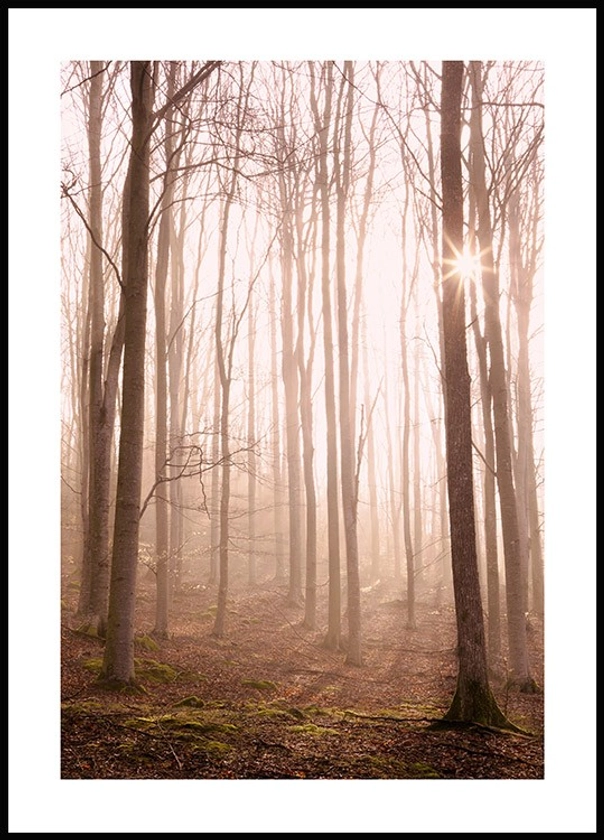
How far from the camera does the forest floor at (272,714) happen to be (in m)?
4.42

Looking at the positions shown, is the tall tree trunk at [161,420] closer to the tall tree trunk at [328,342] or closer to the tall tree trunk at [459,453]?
the tall tree trunk at [328,342]

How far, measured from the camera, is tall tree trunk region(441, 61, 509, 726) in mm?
5105

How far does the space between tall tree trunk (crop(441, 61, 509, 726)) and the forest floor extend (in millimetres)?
267

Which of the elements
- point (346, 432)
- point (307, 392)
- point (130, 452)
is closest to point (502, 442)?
point (346, 432)

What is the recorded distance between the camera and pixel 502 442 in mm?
7969

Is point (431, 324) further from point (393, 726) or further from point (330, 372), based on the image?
point (393, 726)

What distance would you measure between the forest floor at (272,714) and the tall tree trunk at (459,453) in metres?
0.27

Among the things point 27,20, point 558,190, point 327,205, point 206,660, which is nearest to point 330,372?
point 327,205

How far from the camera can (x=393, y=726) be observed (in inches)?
209

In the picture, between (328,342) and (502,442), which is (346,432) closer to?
(328,342)

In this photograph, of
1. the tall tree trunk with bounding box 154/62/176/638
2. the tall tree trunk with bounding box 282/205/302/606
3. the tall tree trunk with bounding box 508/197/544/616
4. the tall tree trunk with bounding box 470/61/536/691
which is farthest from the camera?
the tall tree trunk with bounding box 282/205/302/606

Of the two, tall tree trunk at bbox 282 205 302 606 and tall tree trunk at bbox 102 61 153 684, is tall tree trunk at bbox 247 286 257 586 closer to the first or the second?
tall tree trunk at bbox 282 205 302 606

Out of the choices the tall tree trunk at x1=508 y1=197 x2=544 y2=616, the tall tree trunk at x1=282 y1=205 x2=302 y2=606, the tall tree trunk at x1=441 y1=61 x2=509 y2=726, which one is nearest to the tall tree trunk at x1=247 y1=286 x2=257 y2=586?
the tall tree trunk at x1=282 y1=205 x2=302 y2=606

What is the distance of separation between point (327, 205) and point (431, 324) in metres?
6.23
